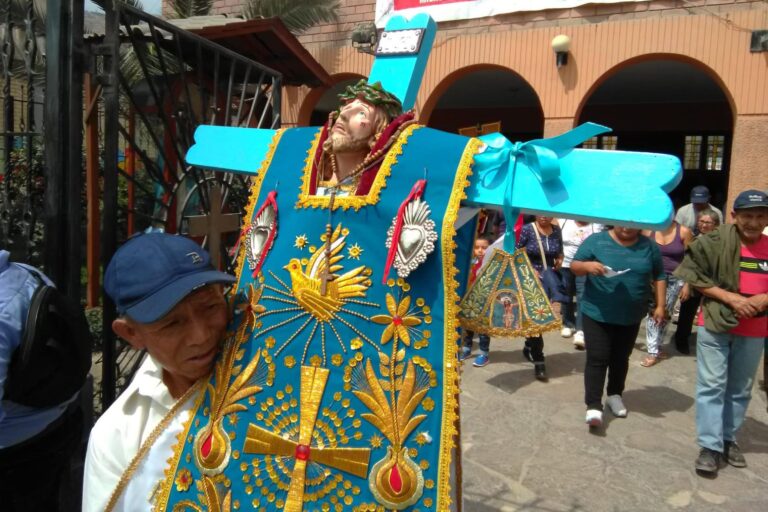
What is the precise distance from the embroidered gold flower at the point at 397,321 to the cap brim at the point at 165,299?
389mm

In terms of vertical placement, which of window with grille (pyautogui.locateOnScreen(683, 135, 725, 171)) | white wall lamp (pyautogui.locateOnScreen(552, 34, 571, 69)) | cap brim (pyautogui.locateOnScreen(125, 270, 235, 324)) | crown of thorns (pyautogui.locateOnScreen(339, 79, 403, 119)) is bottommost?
cap brim (pyautogui.locateOnScreen(125, 270, 235, 324))

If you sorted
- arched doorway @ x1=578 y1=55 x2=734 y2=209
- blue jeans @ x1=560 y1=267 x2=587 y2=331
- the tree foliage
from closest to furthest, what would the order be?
blue jeans @ x1=560 y1=267 x2=587 y2=331 < the tree foliage < arched doorway @ x1=578 y1=55 x2=734 y2=209

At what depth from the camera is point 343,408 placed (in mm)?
1307

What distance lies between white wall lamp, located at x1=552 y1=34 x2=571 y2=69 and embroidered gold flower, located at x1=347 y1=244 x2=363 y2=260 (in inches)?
315

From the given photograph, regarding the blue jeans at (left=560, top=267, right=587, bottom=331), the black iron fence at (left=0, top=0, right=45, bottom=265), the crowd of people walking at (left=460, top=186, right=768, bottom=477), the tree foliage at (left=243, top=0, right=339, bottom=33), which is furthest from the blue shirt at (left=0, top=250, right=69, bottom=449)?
the tree foliage at (left=243, top=0, right=339, bottom=33)

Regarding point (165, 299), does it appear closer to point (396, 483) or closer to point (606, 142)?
point (396, 483)

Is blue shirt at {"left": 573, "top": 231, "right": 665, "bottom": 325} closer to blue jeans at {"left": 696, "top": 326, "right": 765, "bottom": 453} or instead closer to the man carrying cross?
blue jeans at {"left": 696, "top": 326, "right": 765, "bottom": 453}

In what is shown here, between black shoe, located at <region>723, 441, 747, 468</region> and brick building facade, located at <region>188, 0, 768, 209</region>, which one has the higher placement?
brick building facade, located at <region>188, 0, 768, 209</region>

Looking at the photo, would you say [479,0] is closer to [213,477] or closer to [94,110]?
[94,110]

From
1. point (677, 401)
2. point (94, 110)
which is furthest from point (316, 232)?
point (677, 401)

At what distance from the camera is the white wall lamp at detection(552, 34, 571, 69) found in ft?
27.4

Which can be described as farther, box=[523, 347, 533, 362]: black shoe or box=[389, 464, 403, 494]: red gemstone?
box=[523, 347, 533, 362]: black shoe

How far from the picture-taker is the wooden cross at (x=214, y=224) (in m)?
2.73

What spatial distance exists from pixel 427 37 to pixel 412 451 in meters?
1.10
